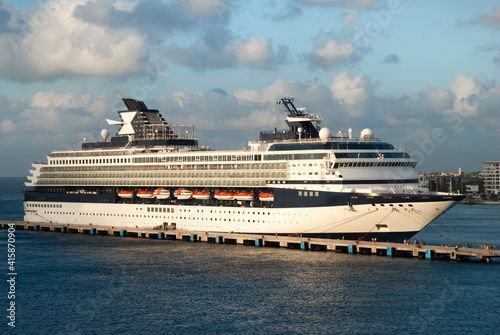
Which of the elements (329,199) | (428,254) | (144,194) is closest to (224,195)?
(144,194)

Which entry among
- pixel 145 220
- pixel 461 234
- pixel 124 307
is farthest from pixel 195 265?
pixel 461 234

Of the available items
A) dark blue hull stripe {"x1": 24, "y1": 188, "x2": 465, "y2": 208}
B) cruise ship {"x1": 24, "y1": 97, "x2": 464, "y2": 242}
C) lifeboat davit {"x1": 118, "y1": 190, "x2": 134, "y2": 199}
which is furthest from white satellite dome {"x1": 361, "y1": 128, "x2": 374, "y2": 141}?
lifeboat davit {"x1": 118, "y1": 190, "x2": 134, "y2": 199}

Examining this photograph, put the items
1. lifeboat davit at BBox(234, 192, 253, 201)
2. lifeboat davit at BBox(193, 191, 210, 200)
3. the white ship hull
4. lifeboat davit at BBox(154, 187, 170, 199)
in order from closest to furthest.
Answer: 1. the white ship hull
2. lifeboat davit at BBox(234, 192, 253, 201)
3. lifeboat davit at BBox(193, 191, 210, 200)
4. lifeboat davit at BBox(154, 187, 170, 199)

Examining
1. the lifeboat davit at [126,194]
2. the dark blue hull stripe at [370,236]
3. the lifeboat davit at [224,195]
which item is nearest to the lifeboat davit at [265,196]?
the lifeboat davit at [224,195]

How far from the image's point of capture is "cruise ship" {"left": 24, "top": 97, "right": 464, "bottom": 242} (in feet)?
194

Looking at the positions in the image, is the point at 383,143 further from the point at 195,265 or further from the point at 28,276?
the point at 28,276

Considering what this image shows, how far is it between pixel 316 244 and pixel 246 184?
10.4m

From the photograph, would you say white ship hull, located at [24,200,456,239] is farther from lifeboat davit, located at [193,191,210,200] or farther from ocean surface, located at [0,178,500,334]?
ocean surface, located at [0,178,500,334]

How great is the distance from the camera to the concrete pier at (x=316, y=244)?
5616 centimetres

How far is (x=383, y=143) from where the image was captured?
62594mm

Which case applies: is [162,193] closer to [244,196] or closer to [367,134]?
[244,196]

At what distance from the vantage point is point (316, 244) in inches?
2399

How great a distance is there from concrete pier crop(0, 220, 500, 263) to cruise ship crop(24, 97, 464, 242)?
3.66 feet

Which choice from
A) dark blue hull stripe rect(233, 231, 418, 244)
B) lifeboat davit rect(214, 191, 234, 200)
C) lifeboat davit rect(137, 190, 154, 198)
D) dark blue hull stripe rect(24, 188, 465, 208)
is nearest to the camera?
dark blue hull stripe rect(24, 188, 465, 208)
